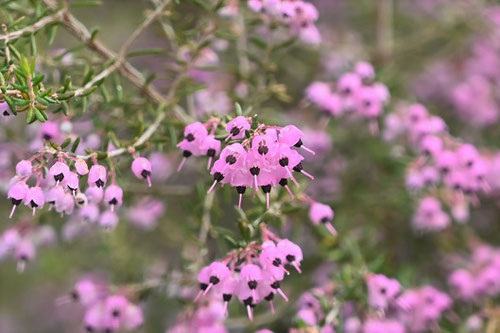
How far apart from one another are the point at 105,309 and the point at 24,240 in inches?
23.4

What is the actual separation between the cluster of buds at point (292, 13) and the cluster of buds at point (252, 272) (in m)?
1.08

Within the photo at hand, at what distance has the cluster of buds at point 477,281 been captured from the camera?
3.67 metres

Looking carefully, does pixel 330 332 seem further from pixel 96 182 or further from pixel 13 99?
pixel 13 99

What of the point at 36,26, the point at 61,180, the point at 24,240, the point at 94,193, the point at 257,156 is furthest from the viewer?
the point at 24,240

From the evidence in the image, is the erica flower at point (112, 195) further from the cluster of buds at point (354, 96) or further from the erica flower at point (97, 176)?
the cluster of buds at point (354, 96)

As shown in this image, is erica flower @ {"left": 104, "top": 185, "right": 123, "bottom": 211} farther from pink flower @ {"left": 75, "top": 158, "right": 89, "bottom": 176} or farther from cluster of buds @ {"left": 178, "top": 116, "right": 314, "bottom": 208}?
cluster of buds @ {"left": 178, "top": 116, "right": 314, "bottom": 208}

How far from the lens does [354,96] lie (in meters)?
3.55

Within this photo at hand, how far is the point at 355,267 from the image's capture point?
11.4ft

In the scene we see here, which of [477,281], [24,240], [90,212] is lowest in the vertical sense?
[477,281]

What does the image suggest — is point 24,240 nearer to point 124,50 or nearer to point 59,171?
point 124,50

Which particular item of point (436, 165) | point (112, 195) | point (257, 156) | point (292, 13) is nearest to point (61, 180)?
point (112, 195)

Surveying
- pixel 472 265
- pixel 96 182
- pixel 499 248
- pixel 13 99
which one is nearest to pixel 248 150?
pixel 96 182

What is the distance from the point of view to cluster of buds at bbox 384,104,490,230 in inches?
131

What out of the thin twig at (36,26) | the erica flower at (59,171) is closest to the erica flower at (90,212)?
the erica flower at (59,171)
